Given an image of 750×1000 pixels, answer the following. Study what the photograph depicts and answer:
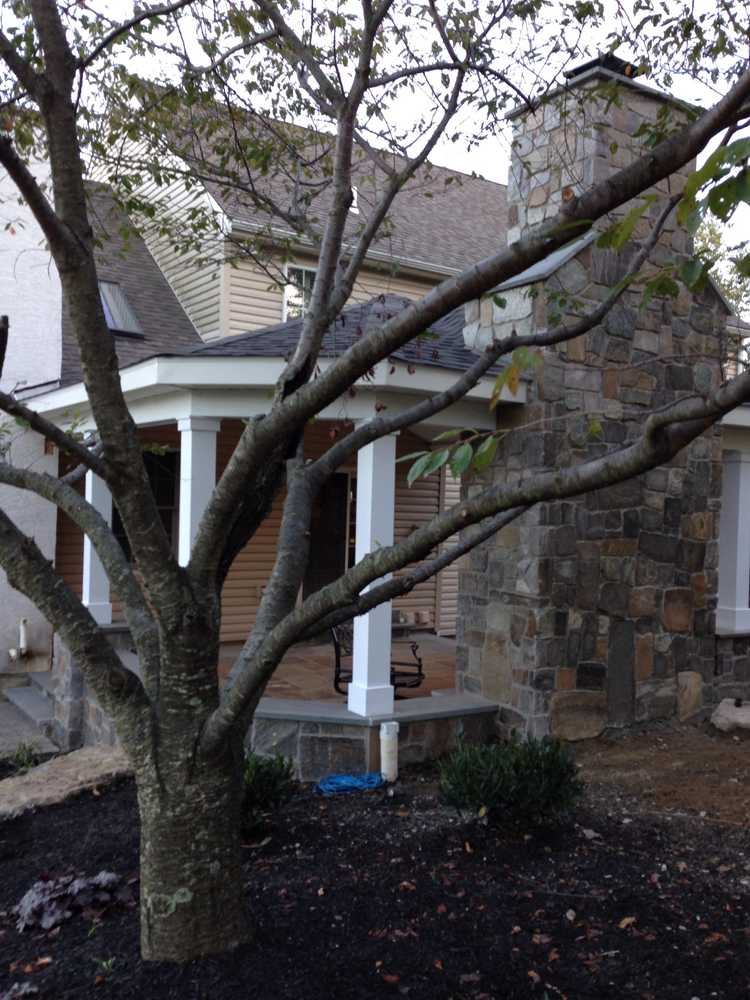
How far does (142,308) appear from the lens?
37.9 feet

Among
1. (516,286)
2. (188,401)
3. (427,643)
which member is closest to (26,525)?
(188,401)

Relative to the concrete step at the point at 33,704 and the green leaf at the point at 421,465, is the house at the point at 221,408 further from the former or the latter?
the green leaf at the point at 421,465

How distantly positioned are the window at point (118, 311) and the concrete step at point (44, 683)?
413 cm

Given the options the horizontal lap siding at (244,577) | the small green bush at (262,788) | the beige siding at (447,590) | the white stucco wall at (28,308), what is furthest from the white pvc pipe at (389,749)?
the white stucco wall at (28,308)

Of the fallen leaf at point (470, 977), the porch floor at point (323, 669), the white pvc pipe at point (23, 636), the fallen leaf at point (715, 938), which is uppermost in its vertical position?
the white pvc pipe at point (23, 636)

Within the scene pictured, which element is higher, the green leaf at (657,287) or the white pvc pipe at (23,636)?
the green leaf at (657,287)

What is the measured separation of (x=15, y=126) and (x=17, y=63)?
2.78 m

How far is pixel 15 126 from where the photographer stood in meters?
5.48

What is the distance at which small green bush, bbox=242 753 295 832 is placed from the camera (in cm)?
476

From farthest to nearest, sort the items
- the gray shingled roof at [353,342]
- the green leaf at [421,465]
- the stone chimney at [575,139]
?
the stone chimney at [575,139]
the gray shingled roof at [353,342]
the green leaf at [421,465]

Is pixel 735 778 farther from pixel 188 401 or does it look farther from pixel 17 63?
pixel 17 63

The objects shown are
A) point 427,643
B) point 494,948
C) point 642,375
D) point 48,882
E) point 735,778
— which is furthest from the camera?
point 427,643

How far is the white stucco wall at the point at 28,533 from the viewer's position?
9.43 metres

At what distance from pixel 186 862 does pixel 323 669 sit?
18.2ft
